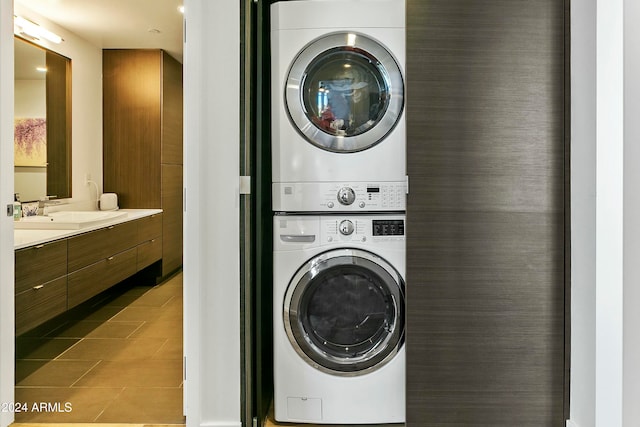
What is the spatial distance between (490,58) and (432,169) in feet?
1.64

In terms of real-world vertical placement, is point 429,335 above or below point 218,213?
below

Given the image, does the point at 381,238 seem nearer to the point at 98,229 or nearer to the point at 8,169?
the point at 8,169

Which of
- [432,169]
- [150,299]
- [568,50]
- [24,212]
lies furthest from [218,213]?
[150,299]

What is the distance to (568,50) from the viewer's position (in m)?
2.12

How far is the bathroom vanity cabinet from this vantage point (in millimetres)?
2869

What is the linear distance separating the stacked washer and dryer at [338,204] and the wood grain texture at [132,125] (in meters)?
3.47

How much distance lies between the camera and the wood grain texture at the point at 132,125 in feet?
17.7

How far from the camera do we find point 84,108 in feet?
16.4

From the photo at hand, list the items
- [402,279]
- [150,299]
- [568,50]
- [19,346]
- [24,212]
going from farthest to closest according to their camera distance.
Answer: [150,299] → [24,212] → [19,346] → [402,279] → [568,50]

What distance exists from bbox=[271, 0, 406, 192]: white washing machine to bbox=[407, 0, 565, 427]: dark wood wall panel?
0.16m

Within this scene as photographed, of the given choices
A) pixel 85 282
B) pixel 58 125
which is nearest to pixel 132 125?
pixel 58 125

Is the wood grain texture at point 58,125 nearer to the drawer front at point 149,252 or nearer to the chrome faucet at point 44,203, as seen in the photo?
the chrome faucet at point 44,203

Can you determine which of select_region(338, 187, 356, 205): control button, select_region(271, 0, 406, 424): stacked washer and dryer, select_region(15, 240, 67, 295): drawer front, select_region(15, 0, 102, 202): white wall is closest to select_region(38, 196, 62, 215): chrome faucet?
select_region(15, 0, 102, 202): white wall

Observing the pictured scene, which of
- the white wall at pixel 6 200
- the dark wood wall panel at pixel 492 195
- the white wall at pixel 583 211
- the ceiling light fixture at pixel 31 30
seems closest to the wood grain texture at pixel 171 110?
the ceiling light fixture at pixel 31 30
